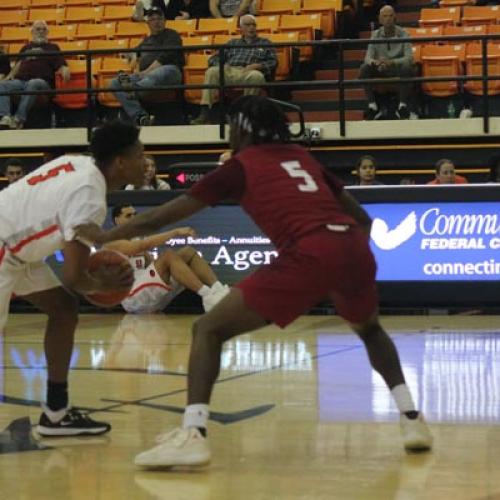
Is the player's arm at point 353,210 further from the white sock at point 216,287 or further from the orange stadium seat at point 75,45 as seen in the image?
the orange stadium seat at point 75,45

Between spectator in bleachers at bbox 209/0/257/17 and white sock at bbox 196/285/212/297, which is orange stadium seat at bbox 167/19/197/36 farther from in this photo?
white sock at bbox 196/285/212/297

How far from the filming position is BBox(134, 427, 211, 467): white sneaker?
545cm

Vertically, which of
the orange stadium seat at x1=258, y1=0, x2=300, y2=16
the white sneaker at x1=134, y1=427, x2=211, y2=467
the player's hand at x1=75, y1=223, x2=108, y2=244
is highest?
the orange stadium seat at x1=258, y1=0, x2=300, y2=16

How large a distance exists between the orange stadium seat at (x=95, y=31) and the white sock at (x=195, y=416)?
14.0 metres

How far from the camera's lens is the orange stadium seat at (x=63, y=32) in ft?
62.4

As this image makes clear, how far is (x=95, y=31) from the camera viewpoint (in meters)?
19.1

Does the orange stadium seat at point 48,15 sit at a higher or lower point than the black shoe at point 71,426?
higher

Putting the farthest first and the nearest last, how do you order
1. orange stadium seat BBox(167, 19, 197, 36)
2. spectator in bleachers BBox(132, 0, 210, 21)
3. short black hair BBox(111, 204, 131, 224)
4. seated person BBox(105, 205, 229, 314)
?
spectator in bleachers BBox(132, 0, 210, 21) → orange stadium seat BBox(167, 19, 197, 36) → short black hair BBox(111, 204, 131, 224) → seated person BBox(105, 205, 229, 314)

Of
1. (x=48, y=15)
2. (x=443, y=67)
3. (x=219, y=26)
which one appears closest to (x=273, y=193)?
(x=443, y=67)

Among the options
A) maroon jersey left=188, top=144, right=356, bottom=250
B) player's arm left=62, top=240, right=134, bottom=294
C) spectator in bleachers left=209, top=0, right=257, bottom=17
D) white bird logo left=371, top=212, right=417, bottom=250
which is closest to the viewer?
maroon jersey left=188, top=144, right=356, bottom=250

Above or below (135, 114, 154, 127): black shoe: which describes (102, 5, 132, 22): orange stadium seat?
above

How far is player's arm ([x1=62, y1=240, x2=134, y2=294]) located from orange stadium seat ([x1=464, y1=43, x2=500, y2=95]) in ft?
34.9

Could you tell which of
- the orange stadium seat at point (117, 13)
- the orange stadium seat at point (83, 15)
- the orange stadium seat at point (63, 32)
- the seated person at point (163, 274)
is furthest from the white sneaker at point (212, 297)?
the orange stadium seat at point (83, 15)

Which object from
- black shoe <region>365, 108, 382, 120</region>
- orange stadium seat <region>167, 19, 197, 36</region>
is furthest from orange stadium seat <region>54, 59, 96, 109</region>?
black shoe <region>365, 108, 382, 120</region>
